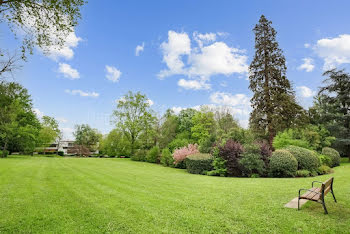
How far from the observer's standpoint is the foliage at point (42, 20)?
5.25m

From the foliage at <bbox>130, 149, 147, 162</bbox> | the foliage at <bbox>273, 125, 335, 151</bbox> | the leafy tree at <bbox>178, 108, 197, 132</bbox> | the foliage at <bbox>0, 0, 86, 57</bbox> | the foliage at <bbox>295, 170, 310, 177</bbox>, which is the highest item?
the leafy tree at <bbox>178, 108, 197, 132</bbox>

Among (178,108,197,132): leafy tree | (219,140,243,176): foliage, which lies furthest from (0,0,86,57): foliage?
(178,108,197,132): leafy tree

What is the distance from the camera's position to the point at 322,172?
525 inches

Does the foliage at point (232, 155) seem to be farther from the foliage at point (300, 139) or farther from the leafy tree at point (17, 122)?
the leafy tree at point (17, 122)

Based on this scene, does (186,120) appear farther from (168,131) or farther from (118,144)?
(118,144)

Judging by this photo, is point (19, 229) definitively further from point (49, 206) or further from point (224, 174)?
point (224, 174)

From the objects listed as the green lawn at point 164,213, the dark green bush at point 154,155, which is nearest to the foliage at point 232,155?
the green lawn at point 164,213

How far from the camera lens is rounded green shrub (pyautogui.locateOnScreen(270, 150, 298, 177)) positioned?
11898 mm

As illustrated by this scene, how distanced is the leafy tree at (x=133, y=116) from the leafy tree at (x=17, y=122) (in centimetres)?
1356

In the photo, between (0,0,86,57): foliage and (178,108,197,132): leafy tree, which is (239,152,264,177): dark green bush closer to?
(0,0,86,57): foliage

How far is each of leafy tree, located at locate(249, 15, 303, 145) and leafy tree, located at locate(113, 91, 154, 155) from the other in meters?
20.2

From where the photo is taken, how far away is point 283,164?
11938mm

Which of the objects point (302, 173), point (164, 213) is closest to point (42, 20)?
point (164, 213)

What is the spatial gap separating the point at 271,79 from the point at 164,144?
64.9 ft
